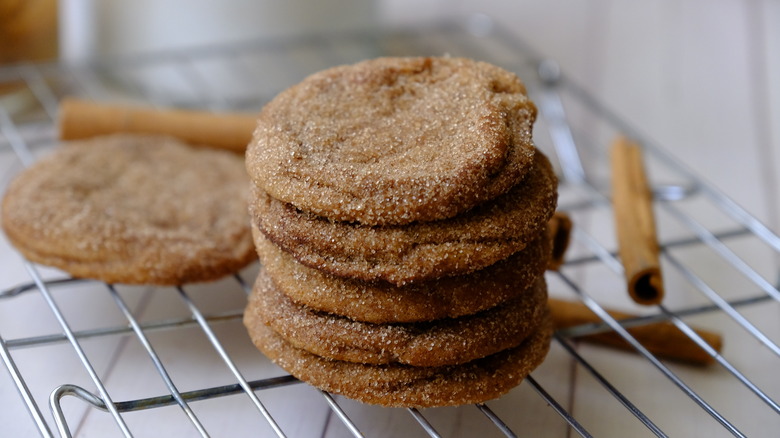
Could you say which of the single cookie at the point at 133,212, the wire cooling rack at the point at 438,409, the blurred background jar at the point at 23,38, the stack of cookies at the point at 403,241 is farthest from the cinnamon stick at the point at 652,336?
the blurred background jar at the point at 23,38

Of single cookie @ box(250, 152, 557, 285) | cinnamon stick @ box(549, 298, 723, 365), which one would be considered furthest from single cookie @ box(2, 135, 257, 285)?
cinnamon stick @ box(549, 298, 723, 365)

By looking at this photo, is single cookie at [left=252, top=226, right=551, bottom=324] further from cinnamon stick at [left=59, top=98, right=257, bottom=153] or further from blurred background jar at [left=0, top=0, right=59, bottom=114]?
blurred background jar at [left=0, top=0, right=59, bottom=114]

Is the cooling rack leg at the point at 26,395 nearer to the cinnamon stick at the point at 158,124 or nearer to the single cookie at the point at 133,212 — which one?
the single cookie at the point at 133,212

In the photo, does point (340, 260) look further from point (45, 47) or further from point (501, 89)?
point (45, 47)

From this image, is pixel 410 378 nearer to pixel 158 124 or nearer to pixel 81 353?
pixel 81 353

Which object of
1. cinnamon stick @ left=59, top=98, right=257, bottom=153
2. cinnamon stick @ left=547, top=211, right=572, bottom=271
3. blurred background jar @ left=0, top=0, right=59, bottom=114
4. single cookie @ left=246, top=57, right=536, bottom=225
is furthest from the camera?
blurred background jar @ left=0, top=0, right=59, bottom=114
